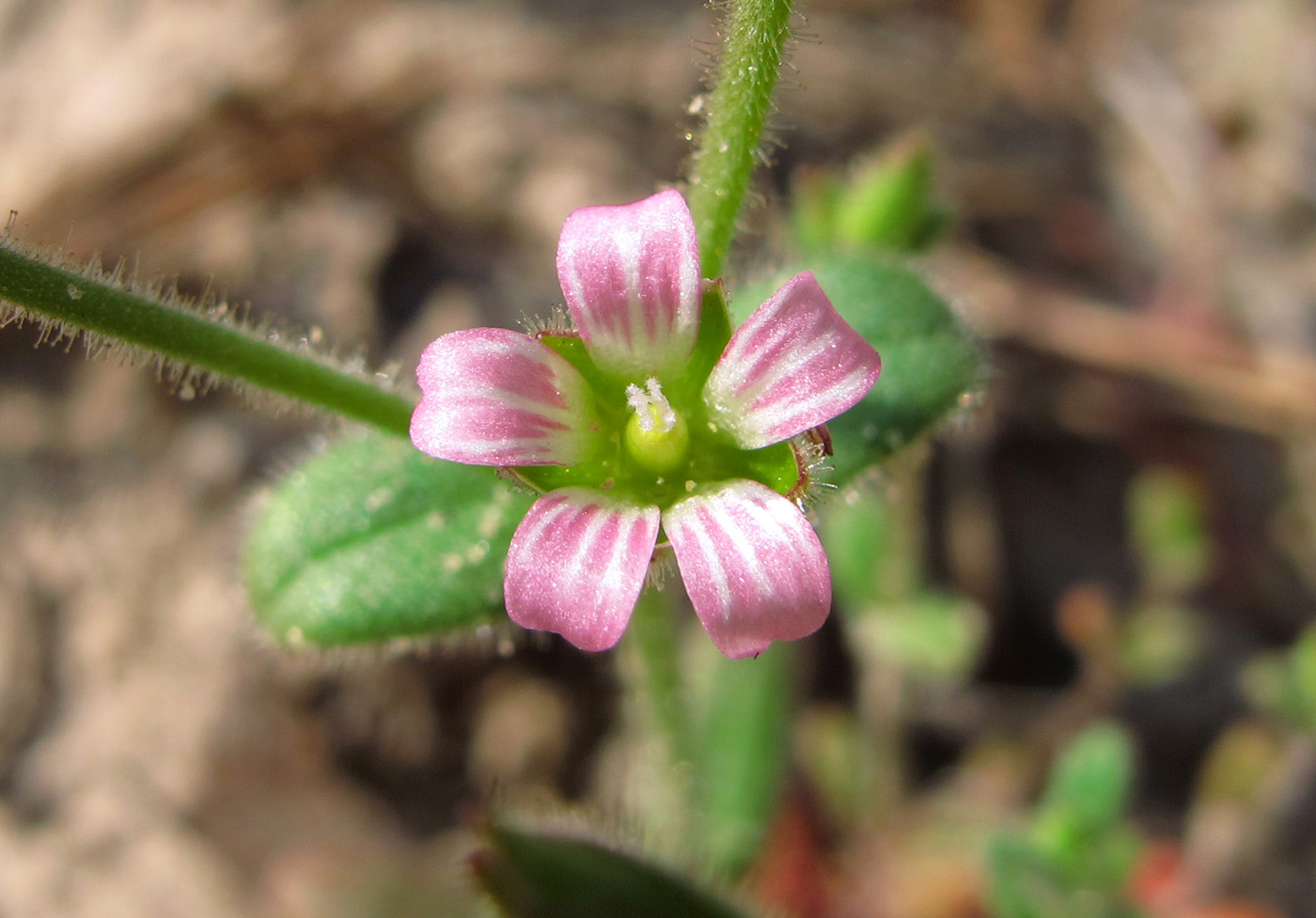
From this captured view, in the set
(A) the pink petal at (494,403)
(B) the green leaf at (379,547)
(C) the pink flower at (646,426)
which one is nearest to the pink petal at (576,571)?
(C) the pink flower at (646,426)

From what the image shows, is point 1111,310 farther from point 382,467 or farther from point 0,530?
point 0,530

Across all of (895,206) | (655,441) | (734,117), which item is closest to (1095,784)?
(895,206)

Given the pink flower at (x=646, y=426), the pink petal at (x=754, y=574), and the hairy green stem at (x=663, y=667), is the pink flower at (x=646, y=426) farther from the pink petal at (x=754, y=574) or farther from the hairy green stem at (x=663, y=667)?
the hairy green stem at (x=663, y=667)

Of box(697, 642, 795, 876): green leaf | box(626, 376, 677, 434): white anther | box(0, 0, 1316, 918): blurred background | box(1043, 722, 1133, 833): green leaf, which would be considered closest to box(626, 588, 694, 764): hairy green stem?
box(697, 642, 795, 876): green leaf

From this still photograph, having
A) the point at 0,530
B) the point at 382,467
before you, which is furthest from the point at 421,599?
the point at 0,530

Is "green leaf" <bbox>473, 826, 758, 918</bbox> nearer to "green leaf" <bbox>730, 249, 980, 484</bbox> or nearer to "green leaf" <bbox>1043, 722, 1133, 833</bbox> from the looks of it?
"green leaf" <bbox>730, 249, 980, 484</bbox>
